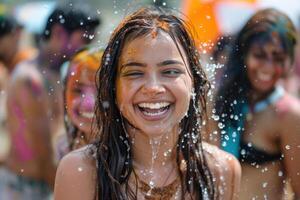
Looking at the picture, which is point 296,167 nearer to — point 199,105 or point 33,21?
point 199,105

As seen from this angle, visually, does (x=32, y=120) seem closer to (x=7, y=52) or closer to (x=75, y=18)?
(x=75, y=18)

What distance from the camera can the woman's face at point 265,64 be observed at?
4.94m

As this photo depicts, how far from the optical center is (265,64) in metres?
4.96

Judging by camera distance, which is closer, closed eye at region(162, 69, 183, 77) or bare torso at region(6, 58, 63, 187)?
closed eye at region(162, 69, 183, 77)

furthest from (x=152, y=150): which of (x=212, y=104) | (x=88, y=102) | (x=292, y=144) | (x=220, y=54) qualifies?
(x=220, y=54)

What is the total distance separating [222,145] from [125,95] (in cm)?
129

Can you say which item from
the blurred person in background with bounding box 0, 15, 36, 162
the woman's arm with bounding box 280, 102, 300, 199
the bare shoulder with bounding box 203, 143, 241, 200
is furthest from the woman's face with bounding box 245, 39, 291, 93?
the blurred person in background with bounding box 0, 15, 36, 162

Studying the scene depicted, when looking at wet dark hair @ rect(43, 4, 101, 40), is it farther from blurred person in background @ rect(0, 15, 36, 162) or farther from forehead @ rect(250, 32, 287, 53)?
blurred person in background @ rect(0, 15, 36, 162)

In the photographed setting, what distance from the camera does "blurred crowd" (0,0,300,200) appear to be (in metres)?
4.51

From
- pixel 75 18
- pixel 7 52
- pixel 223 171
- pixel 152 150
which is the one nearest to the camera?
pixel 152 150

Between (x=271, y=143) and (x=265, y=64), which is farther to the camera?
(x=265, y=64)

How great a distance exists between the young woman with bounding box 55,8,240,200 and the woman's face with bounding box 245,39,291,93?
1.35 m

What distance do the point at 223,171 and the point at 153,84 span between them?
52cm

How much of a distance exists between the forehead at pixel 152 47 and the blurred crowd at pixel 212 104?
517 millimetres
